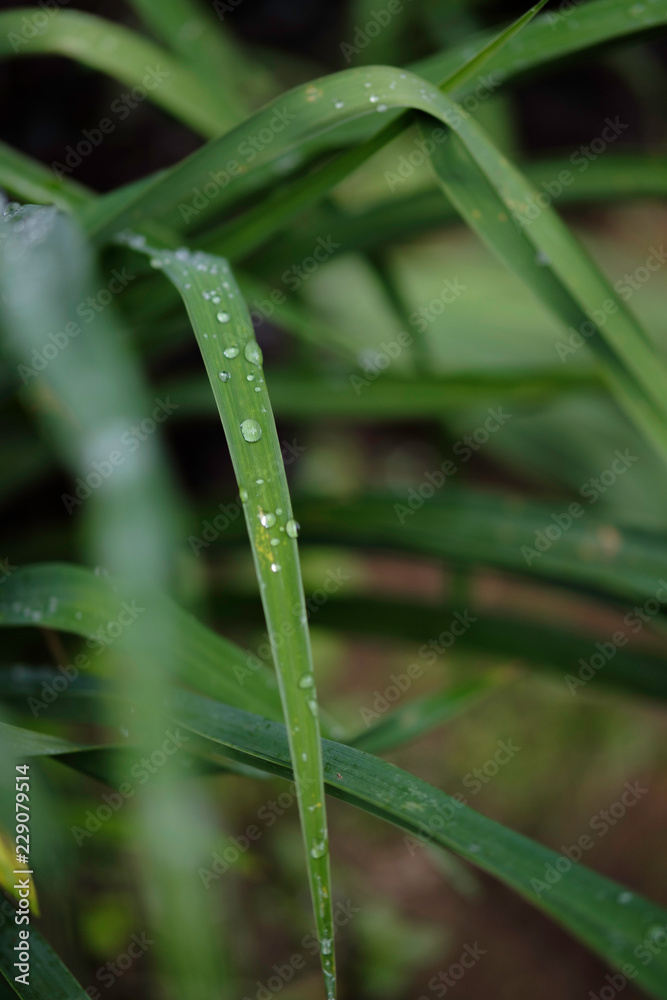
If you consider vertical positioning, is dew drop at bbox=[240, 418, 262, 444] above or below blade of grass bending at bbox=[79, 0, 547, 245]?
below

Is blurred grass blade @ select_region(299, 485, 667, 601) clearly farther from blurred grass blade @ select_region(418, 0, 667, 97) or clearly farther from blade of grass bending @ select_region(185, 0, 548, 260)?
blurred grass blade @ select_region(418, 0, 667, 97)

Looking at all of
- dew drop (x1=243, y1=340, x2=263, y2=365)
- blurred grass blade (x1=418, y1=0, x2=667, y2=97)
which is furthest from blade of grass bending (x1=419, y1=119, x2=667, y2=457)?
dew drop (x1=243, y1=340, x2=263, y2=365)

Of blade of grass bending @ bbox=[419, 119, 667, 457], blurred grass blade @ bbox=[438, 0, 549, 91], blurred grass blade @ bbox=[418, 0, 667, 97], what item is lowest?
blade of grass bending @ bbox=[419, 119, 667, 457]

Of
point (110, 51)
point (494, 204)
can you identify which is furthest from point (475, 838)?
point (110, 51)

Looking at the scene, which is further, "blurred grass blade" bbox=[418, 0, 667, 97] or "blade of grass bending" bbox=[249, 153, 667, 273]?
Result: "blade of grass bending" bbox=[249, 153, 667, 273]

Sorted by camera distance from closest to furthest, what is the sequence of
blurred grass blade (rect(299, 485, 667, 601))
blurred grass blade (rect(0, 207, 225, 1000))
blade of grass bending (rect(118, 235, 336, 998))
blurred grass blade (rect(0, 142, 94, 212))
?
blade of grass bending (rect(118, 235, 336, 998)) → blurred grass blade (rect(0, 207, 225, 1000)) → blurred grass blade (rect(0, 142, 94, 212)) → blurred grass blade (rect(299, 485, 667, 601))

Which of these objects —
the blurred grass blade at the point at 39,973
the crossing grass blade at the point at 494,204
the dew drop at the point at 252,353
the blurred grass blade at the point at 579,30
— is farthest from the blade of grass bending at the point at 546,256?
the blurred grass blade at the point at 39,973

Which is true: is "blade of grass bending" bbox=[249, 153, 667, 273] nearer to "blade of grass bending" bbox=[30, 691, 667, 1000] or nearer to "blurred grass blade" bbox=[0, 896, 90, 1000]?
"blade of grass bending" bbox=[30, 691, 667, 1000]

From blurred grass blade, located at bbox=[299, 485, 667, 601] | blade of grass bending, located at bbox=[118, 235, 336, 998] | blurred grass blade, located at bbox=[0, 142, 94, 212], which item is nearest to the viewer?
blade of grass bending, located at bbox=[118, 235, 336, 998]
